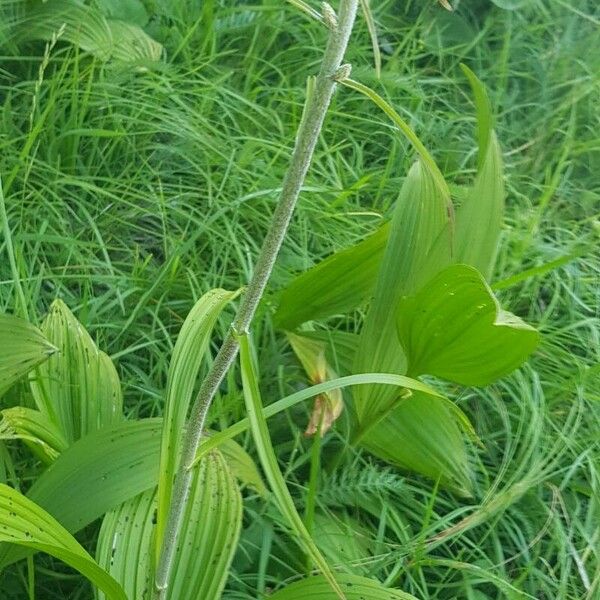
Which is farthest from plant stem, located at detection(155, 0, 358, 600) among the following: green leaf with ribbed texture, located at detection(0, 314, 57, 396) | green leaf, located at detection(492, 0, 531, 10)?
green leaf, located at detection(492, 0, 531, 10)

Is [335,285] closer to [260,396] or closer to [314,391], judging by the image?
[260,396]

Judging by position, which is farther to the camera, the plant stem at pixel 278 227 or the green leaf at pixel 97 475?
the green leaf at pixel 97 475

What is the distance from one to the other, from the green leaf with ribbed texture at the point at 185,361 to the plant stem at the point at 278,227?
0.5 inches

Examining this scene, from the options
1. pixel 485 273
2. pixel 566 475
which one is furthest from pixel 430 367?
pixel 566 475

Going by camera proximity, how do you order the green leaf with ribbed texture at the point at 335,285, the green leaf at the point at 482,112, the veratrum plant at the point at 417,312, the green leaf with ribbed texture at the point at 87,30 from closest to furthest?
the green leaf at the point at 482,112 < the veratrum plant at the point at 417,312 < the green leaf with ribbed texture at the point at 335,285 < the green leaf with ribbed texture at the point at 87,30

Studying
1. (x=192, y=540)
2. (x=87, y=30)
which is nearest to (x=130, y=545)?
(x=192, y=540)

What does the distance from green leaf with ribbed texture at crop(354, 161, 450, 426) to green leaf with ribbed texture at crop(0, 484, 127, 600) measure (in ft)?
1.35

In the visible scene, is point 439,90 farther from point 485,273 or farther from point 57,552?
point 57,552

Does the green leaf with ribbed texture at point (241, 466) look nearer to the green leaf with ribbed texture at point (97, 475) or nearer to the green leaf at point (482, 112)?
the green leaf with ribbed texture at point (97, 475)

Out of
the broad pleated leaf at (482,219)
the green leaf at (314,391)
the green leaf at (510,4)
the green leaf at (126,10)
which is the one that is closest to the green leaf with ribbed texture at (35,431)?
the green leaf at (314,391)

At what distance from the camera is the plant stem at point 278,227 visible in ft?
1.76

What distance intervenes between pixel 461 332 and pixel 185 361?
1.17ft

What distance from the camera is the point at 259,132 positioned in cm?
147

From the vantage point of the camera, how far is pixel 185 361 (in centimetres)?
68
